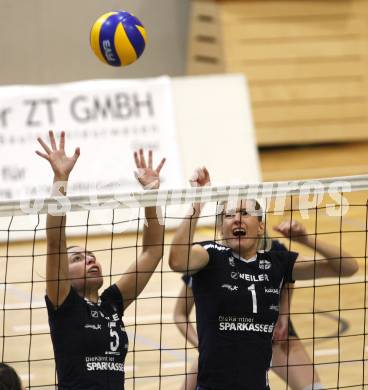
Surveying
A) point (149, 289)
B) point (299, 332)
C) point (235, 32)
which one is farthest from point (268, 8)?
point (299, 332)

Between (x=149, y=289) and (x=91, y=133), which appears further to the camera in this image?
(x=91, y=133)

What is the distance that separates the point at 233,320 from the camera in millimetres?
4902

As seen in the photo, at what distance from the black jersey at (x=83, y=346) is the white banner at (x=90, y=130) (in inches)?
258

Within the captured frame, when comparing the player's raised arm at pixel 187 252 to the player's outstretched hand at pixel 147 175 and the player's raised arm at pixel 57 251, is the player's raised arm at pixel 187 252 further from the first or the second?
the player's raised arm at pixel 57 251

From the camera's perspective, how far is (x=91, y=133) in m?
11.7

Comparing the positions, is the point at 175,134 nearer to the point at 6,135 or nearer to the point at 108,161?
the point at 108,161

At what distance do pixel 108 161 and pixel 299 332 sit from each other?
4.43 m

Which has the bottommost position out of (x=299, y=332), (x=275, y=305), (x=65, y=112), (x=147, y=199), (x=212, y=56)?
(x=299, y=332)

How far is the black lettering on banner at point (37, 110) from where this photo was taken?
1164cm

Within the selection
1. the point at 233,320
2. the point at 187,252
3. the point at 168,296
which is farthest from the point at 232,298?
the point at 168,296

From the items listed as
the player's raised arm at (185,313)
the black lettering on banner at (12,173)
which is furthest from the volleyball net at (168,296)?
the black lettering on banner at (12,173)

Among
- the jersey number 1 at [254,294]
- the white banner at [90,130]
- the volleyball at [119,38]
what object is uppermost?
the volleyball at [119,38]

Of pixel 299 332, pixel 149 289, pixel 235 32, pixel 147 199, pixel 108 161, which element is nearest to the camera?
pixel 147 199

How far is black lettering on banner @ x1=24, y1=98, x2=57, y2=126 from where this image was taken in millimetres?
11642
